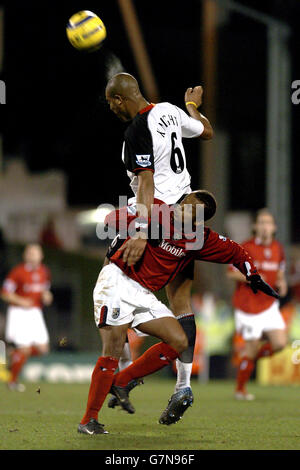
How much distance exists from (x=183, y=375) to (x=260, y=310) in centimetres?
416

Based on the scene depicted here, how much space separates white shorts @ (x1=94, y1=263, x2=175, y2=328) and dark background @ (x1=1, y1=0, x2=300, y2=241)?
38.3 ft

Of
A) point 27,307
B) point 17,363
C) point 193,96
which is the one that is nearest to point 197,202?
point 193,96

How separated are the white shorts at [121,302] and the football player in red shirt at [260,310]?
162 inches

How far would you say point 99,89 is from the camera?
19.8 m

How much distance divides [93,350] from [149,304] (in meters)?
10.3

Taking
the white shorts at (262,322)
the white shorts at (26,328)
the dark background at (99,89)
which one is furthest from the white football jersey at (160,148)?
the dark background at (99,89)

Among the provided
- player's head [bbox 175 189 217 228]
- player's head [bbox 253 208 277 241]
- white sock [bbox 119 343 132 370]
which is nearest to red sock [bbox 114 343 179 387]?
white sock [bbox 119 343 132 370]

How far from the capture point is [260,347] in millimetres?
10602

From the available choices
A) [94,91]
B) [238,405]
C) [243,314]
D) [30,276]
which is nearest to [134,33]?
[94,91]

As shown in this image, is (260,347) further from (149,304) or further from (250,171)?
(250,171)

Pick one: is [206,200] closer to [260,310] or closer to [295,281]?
[260,310]

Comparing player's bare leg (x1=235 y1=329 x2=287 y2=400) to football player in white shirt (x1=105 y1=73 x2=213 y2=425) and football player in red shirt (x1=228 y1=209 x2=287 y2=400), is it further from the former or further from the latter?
football player in white shirt (x1=105 y1=73 x2=213 y2=425)

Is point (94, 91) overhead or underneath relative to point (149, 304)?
overhead

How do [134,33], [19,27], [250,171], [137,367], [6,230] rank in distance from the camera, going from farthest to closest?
[250,171]
[6,230]
[19,27]
[134,33]
[137,367]
